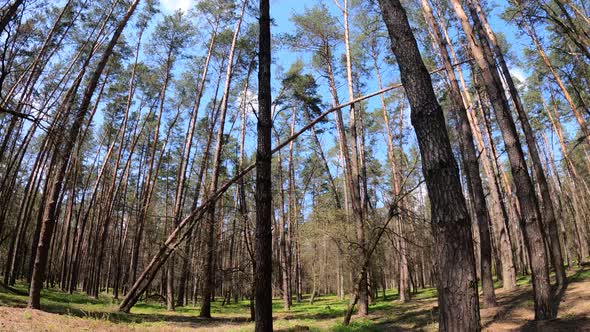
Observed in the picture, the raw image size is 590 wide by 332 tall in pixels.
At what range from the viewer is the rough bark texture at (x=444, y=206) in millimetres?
2924

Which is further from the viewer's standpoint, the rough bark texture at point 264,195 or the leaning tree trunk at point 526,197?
the leaning tree trunk at point 526,197

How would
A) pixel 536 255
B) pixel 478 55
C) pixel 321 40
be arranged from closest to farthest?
pixel 536 255 < pixel 478 55 < pixel 321 40

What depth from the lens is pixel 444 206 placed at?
10.4 feet

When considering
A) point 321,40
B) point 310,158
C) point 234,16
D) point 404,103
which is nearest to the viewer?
point 234,16

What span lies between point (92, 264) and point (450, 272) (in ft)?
81.1

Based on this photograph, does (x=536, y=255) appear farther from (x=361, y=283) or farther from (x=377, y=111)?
(x=377, y=111)

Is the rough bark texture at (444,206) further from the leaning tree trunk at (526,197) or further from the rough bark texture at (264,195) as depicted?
the leaning tree trunk at (526,197)

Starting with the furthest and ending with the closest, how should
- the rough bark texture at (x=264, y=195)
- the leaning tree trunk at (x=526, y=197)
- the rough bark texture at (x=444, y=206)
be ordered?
the leaning tree trunk at (x=526, y=197) < the rough bark texture at (x=264, y=195) < the rough bark texture at (x=444, y=206)

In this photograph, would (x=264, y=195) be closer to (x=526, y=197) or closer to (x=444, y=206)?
(x=444, y=206)

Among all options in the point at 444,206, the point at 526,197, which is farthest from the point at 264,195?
the point at 526,197

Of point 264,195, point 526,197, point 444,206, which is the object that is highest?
point 526,197

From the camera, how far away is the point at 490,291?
10242mm

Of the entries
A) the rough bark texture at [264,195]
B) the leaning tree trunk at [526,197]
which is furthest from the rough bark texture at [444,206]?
the leaning tree trunk at [526,197]

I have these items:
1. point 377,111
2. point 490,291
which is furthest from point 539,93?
point 490,291
